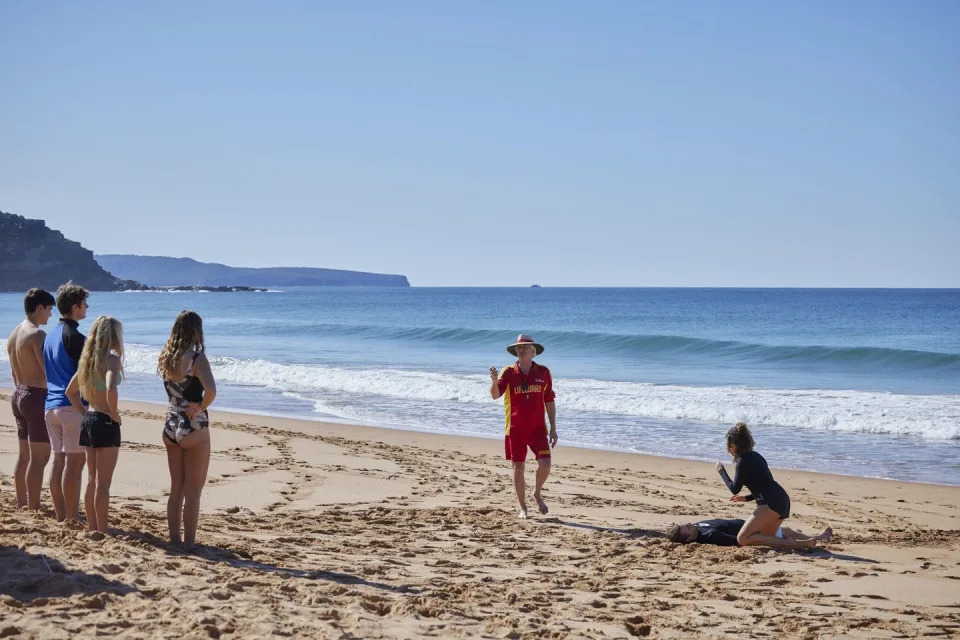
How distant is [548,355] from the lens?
113ft

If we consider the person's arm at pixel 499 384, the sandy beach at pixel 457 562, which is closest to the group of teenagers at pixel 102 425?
the sandy beach at pixel 457 562

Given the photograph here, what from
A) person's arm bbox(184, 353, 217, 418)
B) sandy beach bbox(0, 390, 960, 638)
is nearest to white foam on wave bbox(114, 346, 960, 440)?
sandy beach bbox(0, 390, 960, 638)

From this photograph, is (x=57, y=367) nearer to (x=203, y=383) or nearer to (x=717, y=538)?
(x=203, y=383)

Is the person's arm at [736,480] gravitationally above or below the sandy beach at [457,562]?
above

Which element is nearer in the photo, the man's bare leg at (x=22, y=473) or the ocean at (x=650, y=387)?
the man's bare leg at (x=22, y=473)

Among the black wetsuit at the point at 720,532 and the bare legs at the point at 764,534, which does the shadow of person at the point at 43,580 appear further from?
the bare legs at the point at 764,534

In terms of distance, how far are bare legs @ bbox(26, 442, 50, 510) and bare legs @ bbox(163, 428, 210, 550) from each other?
4.17 ft

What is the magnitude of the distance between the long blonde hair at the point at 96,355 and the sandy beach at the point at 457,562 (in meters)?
0.99

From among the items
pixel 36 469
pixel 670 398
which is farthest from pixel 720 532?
pixel 670 398

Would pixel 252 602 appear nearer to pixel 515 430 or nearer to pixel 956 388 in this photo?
pixel 515 430

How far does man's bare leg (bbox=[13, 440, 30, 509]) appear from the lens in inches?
260

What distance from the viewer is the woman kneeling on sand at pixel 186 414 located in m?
5.48

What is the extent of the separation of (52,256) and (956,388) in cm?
12565

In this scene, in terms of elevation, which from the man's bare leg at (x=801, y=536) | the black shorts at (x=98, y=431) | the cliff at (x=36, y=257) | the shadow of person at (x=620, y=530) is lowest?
the shadow of person at (x=620, y=530)
